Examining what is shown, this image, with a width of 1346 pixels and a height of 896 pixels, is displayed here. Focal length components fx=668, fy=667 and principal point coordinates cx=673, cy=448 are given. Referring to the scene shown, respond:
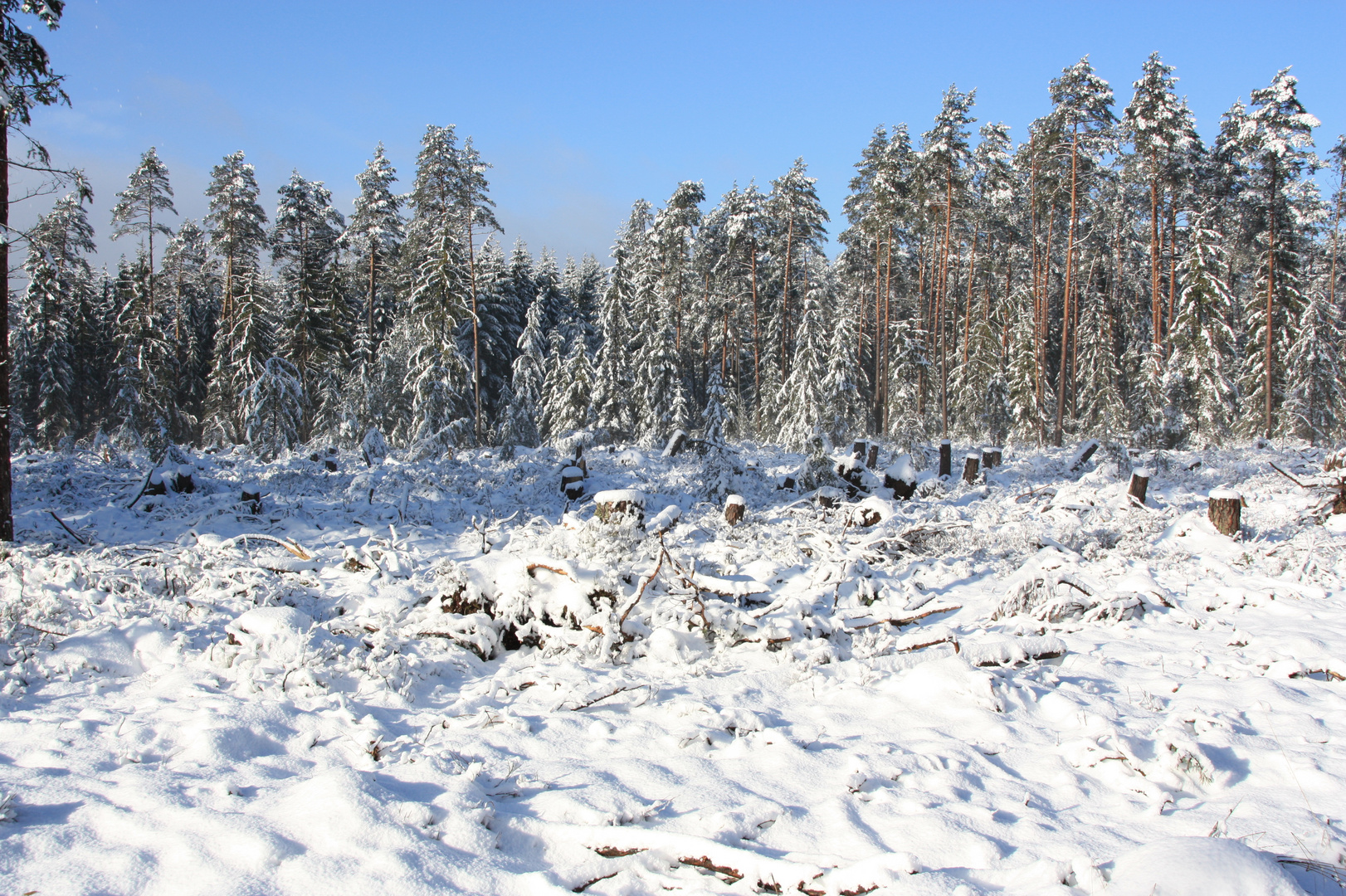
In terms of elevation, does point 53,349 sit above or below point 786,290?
below

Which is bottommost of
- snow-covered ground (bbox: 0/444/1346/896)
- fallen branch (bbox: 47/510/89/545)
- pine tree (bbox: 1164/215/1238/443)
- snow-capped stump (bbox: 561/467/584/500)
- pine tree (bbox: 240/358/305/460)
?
snow-covered ground (bbox: 0/444/1346/896)

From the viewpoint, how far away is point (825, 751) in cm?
409

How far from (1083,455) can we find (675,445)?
10616 millimetres

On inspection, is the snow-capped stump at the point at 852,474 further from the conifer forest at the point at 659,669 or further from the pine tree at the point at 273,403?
the pine tree at the point at 273,403

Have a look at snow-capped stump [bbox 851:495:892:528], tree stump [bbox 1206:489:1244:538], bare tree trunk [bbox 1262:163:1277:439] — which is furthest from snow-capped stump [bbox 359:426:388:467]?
bare tree trunk [bbox 1262:163:1277:439]

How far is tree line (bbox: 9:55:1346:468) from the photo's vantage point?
24453 mm

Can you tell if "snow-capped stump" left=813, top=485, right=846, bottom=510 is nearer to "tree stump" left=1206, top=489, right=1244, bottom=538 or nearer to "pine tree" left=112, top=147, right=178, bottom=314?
"tree stump" left=1206, top=489, right=1244, bottom=538

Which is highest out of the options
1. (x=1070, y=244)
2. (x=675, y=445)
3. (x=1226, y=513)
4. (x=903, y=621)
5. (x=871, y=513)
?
(x=1070, y=244)

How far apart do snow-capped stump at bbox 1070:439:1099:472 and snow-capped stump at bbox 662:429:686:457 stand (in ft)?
32.7

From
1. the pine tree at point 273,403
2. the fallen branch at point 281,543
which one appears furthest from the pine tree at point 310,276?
the fallen branch at point 281,543

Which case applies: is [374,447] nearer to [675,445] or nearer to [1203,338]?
[675,445]

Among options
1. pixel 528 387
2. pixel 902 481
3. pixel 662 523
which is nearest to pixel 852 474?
pixel 902 481

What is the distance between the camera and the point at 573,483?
1372 centimetres

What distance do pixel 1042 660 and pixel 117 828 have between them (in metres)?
6.03
